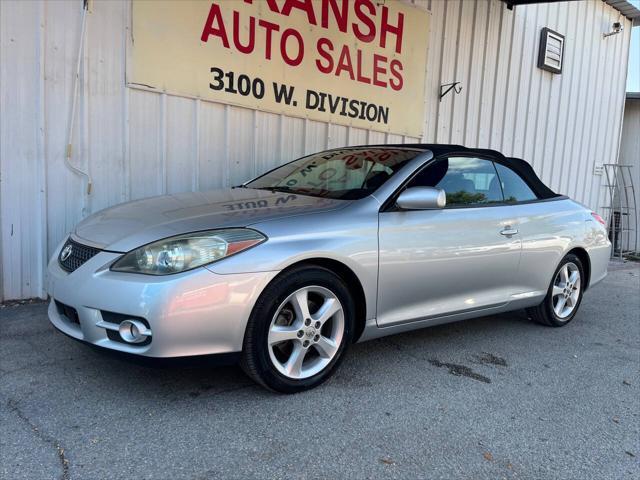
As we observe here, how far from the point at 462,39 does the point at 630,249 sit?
6797mm

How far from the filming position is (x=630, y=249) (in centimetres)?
1159

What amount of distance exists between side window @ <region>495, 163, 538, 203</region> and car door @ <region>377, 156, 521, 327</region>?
0.08 meters

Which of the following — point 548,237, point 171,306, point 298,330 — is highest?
point 548,237

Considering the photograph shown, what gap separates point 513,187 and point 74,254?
3.24 m

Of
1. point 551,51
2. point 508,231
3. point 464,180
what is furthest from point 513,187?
point 551,51

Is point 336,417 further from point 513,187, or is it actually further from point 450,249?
point 513,187

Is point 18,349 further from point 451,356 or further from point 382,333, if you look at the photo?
point 451,356

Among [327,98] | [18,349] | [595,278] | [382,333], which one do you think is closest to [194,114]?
[327,98]

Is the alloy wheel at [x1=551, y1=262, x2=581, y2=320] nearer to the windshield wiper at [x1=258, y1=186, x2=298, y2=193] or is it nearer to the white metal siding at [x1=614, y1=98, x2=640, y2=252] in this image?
the windshield wiper at [x1=258, y1=186, x2=298, y2=193]

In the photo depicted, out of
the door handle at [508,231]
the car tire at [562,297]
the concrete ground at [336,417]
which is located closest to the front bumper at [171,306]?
the concrete ground at [336,417]

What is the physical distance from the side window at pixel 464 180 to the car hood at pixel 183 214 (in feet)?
2.45

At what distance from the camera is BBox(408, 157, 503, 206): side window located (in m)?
3.61

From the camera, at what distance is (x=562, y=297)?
4691mm

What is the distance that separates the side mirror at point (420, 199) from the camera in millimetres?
3240
